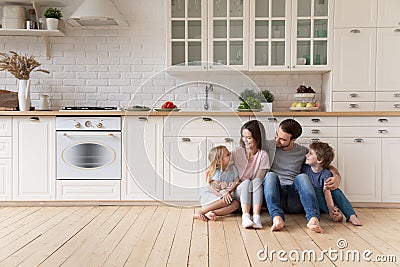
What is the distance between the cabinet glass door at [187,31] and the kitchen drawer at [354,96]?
1.31 metres

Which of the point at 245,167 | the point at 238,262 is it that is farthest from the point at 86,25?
the point at 238,262

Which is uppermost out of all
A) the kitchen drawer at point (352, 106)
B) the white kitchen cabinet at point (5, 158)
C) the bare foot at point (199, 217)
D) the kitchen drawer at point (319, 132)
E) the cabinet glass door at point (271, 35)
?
the cabinet glass door at point (271, 35)

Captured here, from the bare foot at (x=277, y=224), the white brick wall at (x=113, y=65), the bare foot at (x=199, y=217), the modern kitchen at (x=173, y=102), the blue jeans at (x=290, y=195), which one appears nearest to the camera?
the bare foot at (x=277, y=224)

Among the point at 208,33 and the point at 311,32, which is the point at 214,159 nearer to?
the point at 208,33

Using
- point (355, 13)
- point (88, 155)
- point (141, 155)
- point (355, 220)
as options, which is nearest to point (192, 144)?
point (141, 155)

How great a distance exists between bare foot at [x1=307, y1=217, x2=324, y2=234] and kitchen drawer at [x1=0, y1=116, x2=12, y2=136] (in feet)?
8.82

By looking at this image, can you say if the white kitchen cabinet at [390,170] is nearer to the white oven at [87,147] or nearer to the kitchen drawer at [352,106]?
the kitchen drawer at [352,106]

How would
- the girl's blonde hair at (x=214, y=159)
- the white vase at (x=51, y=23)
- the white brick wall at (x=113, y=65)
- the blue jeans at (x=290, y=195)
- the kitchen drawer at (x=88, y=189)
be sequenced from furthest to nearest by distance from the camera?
the white brick wall at (x=113, y=65), the white vase at (x=51, y=23), the kitchen drawer at (x=88, y=189), the girl's blonde hair at (x=214, y=159), the blue jeans at (x=290, y=195)

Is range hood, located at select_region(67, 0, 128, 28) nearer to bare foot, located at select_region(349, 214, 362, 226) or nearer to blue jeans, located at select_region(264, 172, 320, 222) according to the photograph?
blue jeans, located at select_region(264, 172, 320, 222)

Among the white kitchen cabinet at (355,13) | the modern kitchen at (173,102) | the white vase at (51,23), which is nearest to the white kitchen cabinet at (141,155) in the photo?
the modern kitchen at (173,102)

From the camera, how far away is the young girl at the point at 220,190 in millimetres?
4250

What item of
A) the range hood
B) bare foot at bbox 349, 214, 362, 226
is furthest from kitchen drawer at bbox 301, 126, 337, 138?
the range hood

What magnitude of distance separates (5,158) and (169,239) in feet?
6.58

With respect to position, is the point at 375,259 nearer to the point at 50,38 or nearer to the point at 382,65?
the point at 382,65
